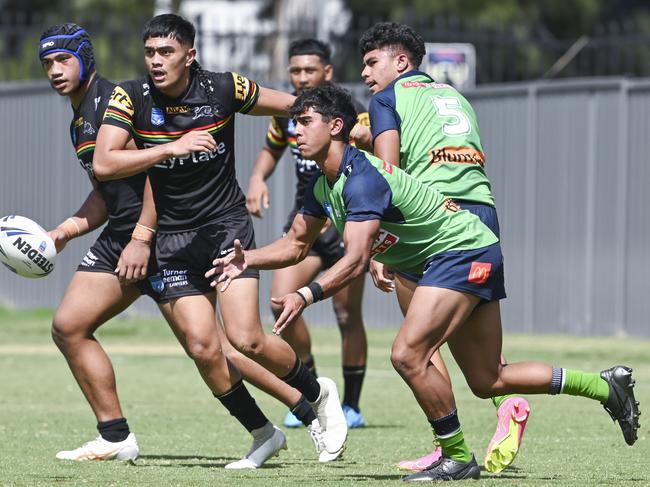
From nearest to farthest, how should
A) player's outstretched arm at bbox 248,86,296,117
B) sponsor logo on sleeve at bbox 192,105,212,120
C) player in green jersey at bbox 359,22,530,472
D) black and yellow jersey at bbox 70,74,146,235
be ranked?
player in green jersey at bbox 359,22,530,472 < sponsor logo on sleeve at bbox 192,105,212,120 < player's outstretched arm at bbox 248,86,296,117 < black and yellow jersey at bbox 70,74,146,235

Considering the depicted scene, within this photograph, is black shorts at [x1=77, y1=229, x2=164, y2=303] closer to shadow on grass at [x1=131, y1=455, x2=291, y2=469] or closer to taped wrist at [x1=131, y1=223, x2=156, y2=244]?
taped wrist at [x1=131, y1=223, x2=156, y2=244]

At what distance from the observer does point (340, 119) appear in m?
7.26

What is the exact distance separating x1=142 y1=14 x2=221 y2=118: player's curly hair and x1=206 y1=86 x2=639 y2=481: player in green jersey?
2.96 ft

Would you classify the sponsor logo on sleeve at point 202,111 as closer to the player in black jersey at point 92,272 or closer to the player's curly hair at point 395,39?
the player in black jersey at point 92,272

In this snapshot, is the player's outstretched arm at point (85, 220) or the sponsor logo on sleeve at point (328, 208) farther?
the player's outstretched arm at point (85, 220)

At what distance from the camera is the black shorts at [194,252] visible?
808cm

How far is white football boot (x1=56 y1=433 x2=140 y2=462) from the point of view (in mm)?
8242

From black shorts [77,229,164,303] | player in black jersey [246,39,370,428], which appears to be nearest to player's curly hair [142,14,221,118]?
black shorts [77,229,164,303]

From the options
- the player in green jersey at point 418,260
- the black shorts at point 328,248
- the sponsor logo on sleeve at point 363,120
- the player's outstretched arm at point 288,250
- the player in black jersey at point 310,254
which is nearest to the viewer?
the player in green jersey at point 418,260

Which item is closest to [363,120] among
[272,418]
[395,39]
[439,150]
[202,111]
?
[395,39]

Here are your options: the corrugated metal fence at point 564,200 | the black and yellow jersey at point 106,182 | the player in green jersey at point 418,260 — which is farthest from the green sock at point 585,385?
the corrugated metal fence at point 564,200

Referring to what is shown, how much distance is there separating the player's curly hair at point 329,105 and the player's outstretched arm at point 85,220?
181 cm

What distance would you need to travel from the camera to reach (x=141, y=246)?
810cm

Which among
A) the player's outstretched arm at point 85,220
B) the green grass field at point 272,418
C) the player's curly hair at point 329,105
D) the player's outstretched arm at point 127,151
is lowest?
the green grass field at point 272,418
